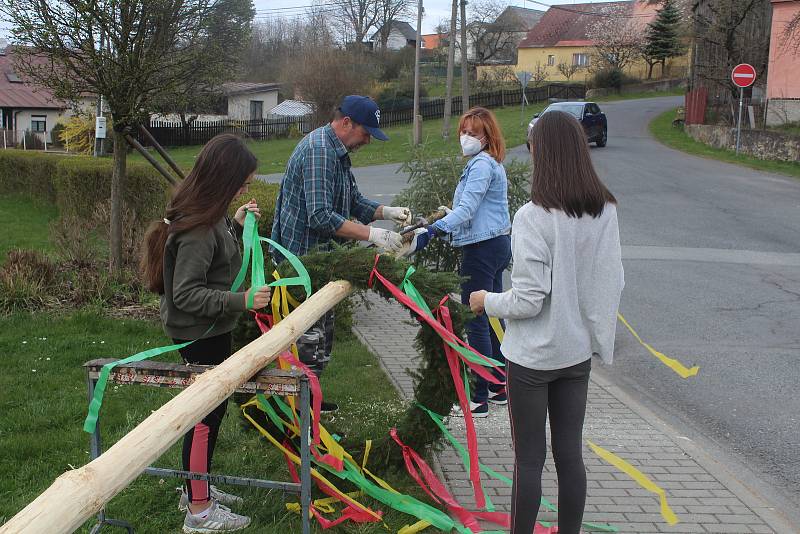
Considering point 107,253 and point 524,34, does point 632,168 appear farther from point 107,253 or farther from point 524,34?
point 524,34

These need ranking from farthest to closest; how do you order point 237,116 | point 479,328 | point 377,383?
1. point 237,116
2. point 377,383
3. point 479,328

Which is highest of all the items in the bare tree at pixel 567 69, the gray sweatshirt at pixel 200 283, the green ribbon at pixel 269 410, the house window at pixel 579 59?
the house window at pixel 579 59

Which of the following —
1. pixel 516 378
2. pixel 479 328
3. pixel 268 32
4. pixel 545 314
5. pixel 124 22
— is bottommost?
pixel 479 328

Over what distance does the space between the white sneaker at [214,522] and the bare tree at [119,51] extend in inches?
204

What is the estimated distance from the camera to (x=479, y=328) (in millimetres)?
5348

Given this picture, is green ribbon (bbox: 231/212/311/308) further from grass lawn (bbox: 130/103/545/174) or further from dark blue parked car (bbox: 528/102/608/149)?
dark blue parked car (bbox: 528/102/608/149)

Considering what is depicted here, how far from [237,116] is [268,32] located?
638 inches

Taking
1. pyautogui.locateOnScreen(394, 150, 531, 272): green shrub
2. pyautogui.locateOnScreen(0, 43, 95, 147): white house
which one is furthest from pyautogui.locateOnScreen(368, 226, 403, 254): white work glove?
pyautogui.locateOnScreen(0, 43, 95, 147): white house

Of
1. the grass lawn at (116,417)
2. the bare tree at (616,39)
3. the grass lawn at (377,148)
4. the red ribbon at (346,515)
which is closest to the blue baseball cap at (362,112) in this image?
the grass lawn at (116,417)

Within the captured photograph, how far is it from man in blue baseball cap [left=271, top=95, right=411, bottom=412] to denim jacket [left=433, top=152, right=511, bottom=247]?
81 centimetres

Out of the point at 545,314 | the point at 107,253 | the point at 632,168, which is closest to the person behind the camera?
the point at 545,314

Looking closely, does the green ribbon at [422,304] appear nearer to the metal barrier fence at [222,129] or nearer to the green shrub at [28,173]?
the green shrub at [28,173]

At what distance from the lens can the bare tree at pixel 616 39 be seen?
2281 inches

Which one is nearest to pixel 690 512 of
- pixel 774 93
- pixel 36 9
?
pixel 36 9
